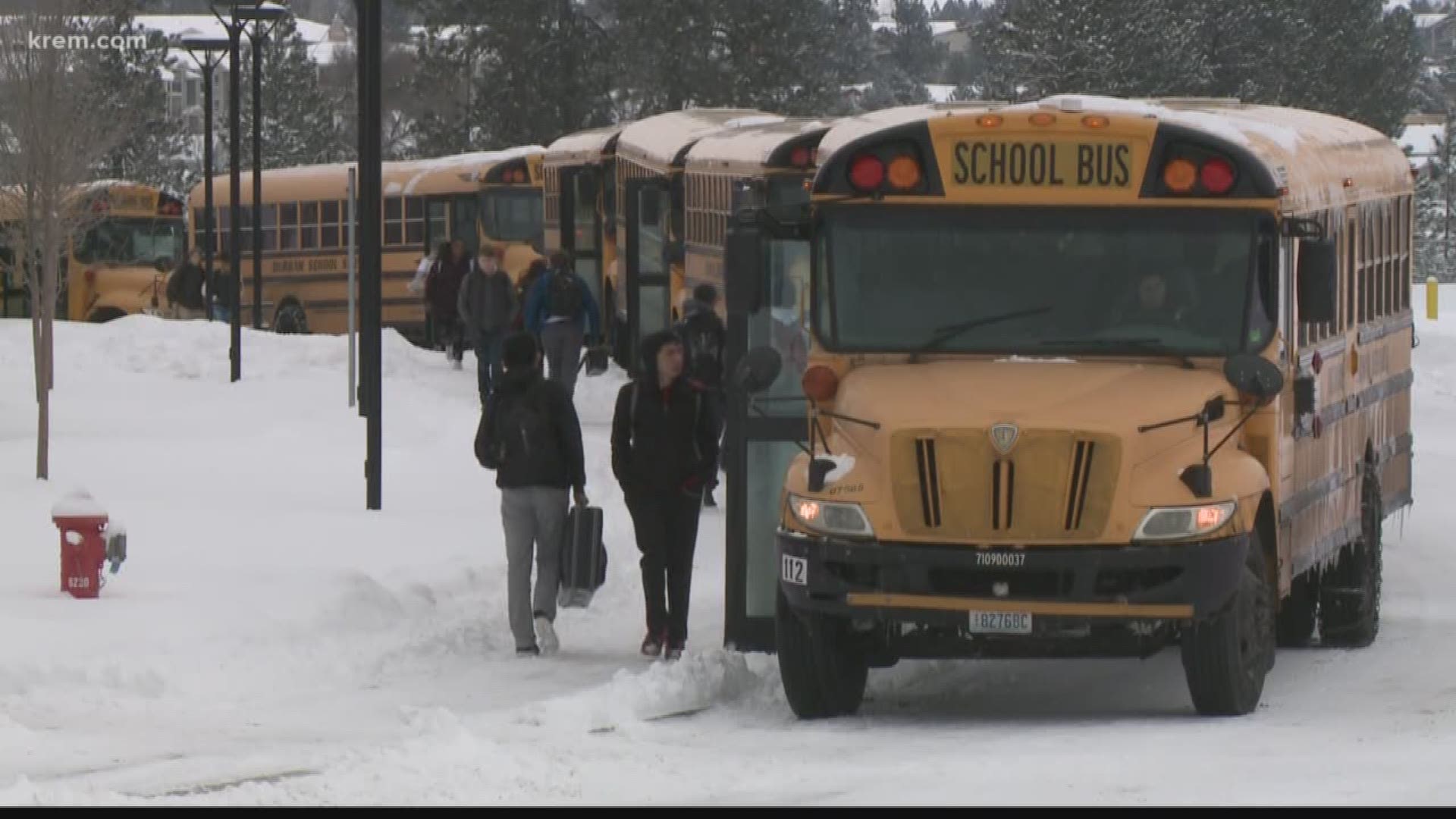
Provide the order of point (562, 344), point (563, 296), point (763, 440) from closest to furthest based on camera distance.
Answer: point (763, 440)
point (562, 344)
point (563, 296)

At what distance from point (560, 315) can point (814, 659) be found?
46.7 feet

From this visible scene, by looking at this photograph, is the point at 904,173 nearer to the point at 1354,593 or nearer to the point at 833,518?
the point at 833,518

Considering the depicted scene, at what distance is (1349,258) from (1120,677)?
2516mm

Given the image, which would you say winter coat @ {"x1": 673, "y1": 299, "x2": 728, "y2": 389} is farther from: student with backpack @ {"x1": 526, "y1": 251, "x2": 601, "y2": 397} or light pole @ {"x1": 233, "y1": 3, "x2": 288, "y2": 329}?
light pole @ {"x1": 233, "y1": 3, "x2": 288, "y2": 329}

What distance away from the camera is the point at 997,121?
11531 millimetres

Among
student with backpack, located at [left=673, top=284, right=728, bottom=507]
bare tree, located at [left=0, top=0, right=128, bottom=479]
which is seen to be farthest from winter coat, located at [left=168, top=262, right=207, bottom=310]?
student with backpack, located at [left=673, top=284, right=728, bottom=507]

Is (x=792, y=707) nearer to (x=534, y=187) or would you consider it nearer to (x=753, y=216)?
(x=753, y=216)

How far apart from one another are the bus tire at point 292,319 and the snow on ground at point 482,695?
78.5ft

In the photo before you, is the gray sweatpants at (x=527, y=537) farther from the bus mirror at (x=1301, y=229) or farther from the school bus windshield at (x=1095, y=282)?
the bus mirror at (x=1301, y=229)

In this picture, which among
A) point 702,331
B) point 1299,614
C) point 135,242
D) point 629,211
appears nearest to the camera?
point 1299,614

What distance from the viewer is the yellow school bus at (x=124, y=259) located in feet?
154

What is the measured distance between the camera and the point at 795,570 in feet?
36.2

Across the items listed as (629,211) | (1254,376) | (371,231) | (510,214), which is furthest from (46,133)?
(510,214)
